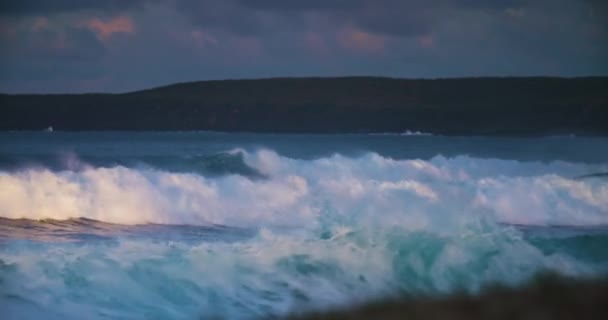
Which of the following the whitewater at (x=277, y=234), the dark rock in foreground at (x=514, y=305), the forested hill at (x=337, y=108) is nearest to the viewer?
the dark rock in foreground at (x=514, y=305)

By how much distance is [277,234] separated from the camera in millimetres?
15352

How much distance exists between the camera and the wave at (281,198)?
1817cm

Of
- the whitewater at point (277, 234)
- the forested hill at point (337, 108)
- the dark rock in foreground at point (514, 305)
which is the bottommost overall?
the dark rock in foreground at point (514, 305)

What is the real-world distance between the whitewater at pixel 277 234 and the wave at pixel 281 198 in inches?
2.3

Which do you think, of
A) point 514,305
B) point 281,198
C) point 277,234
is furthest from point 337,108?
point 514,305

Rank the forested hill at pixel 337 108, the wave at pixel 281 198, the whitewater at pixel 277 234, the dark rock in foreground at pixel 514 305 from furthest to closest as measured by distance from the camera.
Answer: the forested hill at pixel 337 108
the wave at pixel 281 198
the whitewater at pixel 277 234
the dark rock in foreground at pixel 514 305

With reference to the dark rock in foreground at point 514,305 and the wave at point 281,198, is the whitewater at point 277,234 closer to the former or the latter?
the wave at point 281,198

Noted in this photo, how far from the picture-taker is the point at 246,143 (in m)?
48.8

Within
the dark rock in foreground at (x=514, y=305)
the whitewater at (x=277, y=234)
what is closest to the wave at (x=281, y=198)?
the whitewater at (x=277, y=234)

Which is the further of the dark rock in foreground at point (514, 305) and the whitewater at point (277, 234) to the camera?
the whitewater at point (277, 234)

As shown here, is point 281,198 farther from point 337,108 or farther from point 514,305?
point 337,108

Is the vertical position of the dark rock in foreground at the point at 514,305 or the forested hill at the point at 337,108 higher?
the forested hill at the point at 337,108

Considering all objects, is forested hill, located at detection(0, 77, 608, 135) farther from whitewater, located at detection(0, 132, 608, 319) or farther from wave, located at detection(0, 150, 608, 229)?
wave, located at detection(0, 150, 608, 229)

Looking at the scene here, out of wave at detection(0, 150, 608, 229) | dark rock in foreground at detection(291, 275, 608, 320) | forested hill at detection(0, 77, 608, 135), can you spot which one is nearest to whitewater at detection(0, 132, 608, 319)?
wave at detection(0, 150, 608, 229)
